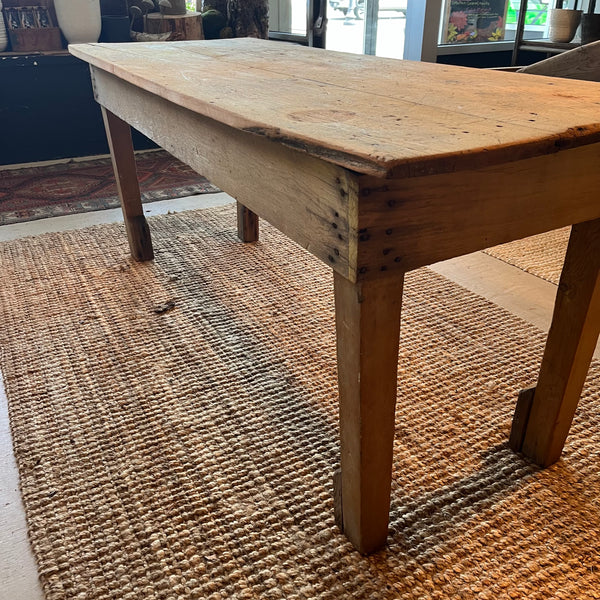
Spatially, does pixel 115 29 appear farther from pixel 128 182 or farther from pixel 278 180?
pixel 278 180

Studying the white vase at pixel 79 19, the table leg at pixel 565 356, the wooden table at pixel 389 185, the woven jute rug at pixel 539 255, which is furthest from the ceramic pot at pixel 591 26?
the table leg at pixel 565 356

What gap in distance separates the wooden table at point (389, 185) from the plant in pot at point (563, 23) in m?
2.50

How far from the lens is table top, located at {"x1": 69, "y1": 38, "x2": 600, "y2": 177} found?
0.55m

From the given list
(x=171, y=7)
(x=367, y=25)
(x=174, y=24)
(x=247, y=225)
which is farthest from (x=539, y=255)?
(x=367, y=25)

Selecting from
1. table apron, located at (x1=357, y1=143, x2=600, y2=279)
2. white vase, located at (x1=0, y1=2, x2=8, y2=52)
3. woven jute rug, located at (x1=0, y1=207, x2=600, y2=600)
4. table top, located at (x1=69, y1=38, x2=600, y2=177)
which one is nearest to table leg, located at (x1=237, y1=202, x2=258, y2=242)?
woven jute rug, located at (x1=0, y1=207, x2=600, y2=600)

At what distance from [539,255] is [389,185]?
1.44m

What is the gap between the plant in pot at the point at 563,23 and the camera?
304cm

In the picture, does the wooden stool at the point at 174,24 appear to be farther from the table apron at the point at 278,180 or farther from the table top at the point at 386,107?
the table apron at the point at 278,180

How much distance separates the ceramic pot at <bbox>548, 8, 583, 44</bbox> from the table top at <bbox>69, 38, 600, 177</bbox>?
7.69 ft

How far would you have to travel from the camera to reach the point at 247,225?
197 centimetres

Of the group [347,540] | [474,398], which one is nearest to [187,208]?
[474,398]

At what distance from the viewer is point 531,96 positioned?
0.81 meters

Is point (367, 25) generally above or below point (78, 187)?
above

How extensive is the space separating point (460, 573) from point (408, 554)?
0.08 meters
